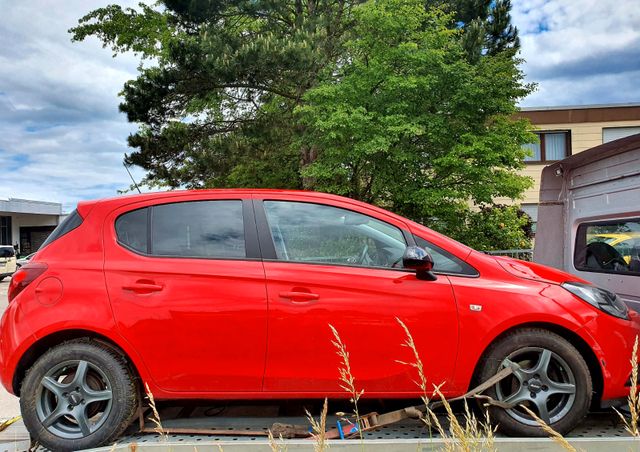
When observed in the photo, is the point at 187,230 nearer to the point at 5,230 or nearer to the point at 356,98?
the point at 356,98

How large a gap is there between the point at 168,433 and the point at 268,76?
1211 cm

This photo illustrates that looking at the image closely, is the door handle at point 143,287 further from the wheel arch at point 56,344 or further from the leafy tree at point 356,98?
the leafy tree at point 356,98

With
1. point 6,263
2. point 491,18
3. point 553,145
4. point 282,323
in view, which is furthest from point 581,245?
point 6,263

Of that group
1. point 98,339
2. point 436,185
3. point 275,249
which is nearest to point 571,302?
point 275,249

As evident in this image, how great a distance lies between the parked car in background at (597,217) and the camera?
3.60m

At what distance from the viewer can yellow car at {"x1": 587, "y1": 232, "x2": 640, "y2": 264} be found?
3.75m

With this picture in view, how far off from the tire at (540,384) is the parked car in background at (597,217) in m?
1.25

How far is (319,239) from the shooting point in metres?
3.06

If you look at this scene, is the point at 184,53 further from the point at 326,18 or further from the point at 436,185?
the point at 436,185

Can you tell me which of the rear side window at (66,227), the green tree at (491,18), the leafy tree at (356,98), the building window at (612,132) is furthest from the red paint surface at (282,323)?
the building window at (612,132)

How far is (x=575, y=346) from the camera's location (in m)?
2.89

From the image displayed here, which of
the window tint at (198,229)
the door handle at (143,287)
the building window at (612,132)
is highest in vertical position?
the building window at (612,132)

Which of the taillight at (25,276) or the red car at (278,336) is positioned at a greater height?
the taillight at (25,276)

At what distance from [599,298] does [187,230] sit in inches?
103
